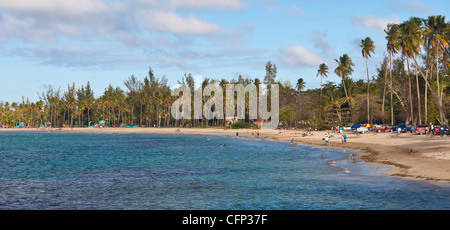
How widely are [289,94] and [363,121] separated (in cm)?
4618

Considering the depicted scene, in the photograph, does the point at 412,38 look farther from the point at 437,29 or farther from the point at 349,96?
the point at 349,96

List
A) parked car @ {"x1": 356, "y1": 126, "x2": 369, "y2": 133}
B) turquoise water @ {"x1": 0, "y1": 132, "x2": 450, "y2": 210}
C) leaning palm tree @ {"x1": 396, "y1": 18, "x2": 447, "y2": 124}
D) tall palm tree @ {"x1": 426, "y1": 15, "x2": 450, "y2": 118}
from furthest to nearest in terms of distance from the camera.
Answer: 1. parked car @ {"x1": 356, "y1": 126, "x2": 369, "y2": 133}
2. leaning palm tree @ {"x1": 396, "y1": 18, "x2": 447, "y2": 124}
3. tall palm tree @ {"x1": 426, "y1": 15, "x2": 450, "y2": 118}
4. turquoise water @ {"x1": 0, "y1": 132, "x2": 450, "y2": 210}

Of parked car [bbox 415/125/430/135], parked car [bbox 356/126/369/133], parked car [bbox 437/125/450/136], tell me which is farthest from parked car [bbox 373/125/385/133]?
parked car [bbox 437/125/450/136]

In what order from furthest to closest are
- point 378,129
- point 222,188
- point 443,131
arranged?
point 378,129 < point 443,131 < point 222,188

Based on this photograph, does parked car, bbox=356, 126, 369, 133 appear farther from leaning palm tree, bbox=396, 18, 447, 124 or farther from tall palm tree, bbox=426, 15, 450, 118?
tall palm tree, bbox=426, 15, 450, 118

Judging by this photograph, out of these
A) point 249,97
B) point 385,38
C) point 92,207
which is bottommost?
point 92,207

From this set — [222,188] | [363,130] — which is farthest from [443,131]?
[222,188]

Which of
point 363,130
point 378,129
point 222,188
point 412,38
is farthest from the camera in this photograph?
point 378,129

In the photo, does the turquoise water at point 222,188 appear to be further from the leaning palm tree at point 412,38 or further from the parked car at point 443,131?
the leaning palm tree at point 412,38

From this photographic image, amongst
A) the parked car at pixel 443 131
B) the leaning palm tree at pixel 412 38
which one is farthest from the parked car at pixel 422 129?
the leaning palm tree at pixel 412 38

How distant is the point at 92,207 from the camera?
955 inches

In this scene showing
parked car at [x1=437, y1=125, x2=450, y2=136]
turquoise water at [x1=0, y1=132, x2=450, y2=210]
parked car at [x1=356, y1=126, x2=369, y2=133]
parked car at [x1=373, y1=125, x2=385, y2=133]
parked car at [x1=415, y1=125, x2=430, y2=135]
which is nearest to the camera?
turquoise water at [x1=0, y1=132, x2=450, y2=210]

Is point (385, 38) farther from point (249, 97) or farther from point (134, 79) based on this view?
point (134, 79)
